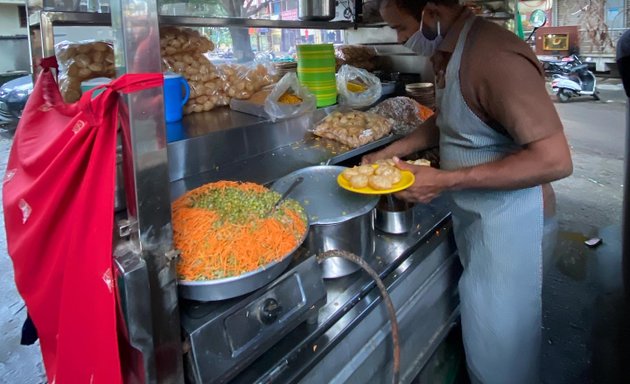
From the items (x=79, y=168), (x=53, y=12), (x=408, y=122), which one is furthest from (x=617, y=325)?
(x=53, y=12)

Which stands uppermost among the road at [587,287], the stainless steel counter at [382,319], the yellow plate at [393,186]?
the yellow plate at [393,186]

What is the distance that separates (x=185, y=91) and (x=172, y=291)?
49.4 inches

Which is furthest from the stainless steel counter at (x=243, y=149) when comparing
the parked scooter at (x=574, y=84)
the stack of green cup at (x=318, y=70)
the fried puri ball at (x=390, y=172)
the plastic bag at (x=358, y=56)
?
the parked scooter at (x=574, y=84)

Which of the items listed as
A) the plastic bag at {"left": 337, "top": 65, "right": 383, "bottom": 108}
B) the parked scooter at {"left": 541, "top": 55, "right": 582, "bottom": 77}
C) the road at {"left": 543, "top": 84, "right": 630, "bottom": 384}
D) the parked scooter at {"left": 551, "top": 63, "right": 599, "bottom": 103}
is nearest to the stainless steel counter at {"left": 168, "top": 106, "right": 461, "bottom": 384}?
the plastic bag at {"left": 337, "top": 65, "right": 383, "bottom": 108}

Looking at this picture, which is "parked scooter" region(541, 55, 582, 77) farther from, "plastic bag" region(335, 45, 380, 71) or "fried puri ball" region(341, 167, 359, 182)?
"fried puri ball" region(341, 167, 359, 182)

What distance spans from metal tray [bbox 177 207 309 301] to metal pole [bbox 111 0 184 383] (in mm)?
82

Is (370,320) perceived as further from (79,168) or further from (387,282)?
(79,168)

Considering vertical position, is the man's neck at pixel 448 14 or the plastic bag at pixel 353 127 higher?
the man's neck at pixel 448 14

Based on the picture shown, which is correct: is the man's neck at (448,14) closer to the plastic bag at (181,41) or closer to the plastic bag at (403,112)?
the plastic bag at (403,112)

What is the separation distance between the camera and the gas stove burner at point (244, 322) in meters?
0.90

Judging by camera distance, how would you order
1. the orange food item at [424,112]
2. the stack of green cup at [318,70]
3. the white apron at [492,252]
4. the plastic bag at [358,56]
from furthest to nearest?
the plastic bag at [358,56], the orange food item at [424,112], the stack of green cup at [318,70], the white apron at [492,252]

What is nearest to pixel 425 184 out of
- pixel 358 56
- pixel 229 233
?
pixel 229 233

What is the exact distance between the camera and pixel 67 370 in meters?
0.84

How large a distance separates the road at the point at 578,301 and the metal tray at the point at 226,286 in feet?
6.36
